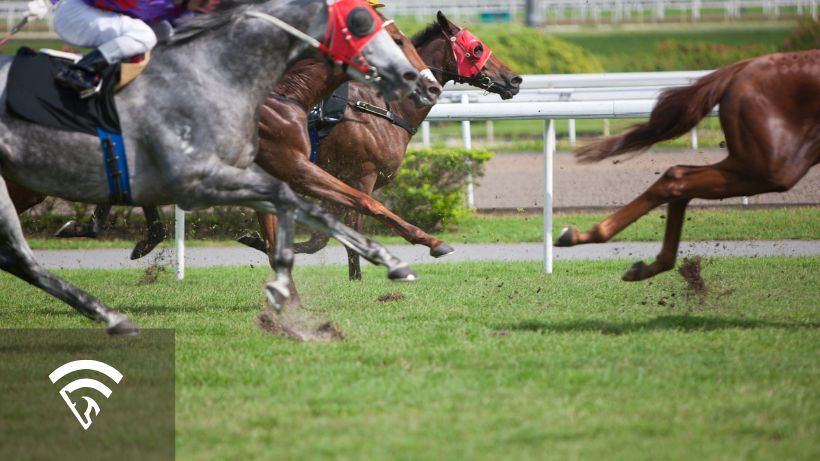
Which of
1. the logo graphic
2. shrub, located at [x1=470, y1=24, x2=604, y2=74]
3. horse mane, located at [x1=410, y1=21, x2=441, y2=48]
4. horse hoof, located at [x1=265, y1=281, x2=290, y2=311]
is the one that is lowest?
shrub, located at [x1=470, y1=24, x2=604, y2=74]

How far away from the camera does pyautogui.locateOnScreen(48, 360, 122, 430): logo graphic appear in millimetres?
4484

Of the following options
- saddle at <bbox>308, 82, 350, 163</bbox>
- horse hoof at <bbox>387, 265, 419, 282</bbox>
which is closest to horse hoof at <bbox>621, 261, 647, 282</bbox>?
horse hoof at <bbox>387, 265, 419, 282</bbox>

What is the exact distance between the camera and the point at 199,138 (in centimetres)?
541

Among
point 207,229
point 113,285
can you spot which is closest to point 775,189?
point 113,285

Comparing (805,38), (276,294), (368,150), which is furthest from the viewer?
(805,38)

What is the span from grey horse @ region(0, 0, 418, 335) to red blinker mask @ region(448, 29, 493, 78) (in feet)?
9.59

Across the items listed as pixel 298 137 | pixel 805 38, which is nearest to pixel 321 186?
pixel 298 137

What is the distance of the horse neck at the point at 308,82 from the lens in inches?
269

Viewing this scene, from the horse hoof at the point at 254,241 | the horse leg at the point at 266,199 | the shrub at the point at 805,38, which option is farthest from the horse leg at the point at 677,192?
the shrub at the point at 805,38

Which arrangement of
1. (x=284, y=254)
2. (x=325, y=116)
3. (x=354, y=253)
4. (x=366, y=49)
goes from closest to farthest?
(x=284, y=254) < (x=366, y=49) < (x=325, y=116) < (x=354, y=253)

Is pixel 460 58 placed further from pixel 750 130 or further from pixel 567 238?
pixel 750 130

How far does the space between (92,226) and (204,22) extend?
A: 7.84 ft

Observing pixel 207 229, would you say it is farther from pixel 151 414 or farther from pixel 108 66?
pixel 151 414

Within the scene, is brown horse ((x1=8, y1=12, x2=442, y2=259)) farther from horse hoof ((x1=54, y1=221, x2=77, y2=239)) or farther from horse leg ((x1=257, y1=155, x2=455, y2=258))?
horse hoof ((x1=54, y1=221, x2=77, y2=239))
